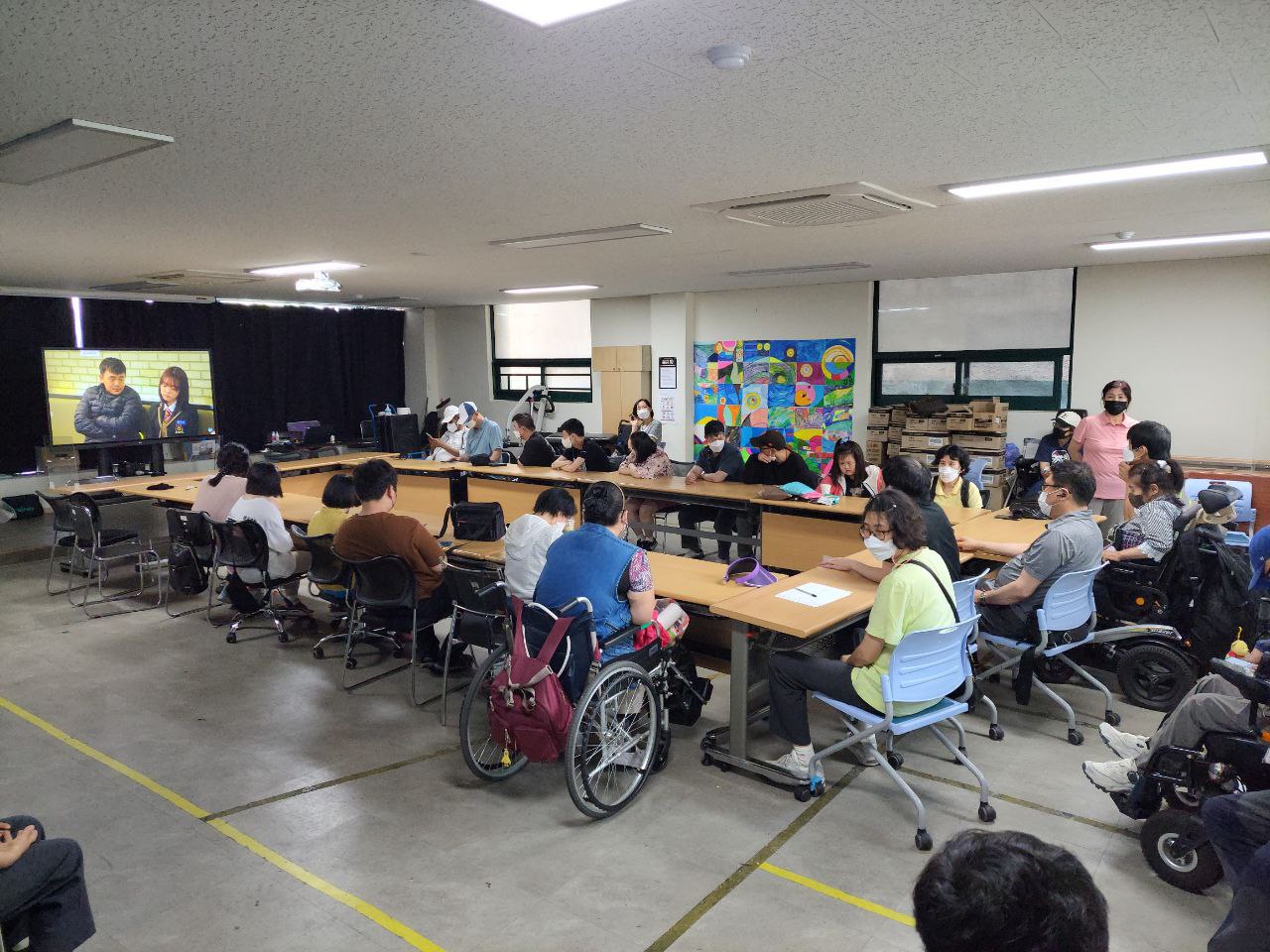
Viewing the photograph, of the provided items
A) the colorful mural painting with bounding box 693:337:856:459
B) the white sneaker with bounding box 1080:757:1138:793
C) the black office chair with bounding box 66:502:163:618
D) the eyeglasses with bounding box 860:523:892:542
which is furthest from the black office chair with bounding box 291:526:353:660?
the colorful mural painting with bounding box 693:337:856:459

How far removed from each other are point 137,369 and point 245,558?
6.17 meters

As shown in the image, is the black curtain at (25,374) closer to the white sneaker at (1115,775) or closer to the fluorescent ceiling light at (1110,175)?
the fluorescent ceiling light at (1110,175)

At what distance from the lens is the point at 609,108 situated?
2.66 m

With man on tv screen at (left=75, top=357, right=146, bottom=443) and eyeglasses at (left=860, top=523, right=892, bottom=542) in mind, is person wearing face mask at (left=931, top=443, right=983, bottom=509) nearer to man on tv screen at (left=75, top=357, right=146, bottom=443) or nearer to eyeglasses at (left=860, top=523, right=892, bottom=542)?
eyeglasses at (left=860, top=523, right=892, bottom=542)

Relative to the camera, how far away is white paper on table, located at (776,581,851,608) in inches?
136

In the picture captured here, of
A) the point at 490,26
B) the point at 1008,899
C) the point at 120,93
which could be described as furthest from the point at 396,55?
the point at 1008,899

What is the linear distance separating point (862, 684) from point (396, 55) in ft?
8.57

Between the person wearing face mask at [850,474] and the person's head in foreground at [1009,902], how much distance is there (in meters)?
5.27

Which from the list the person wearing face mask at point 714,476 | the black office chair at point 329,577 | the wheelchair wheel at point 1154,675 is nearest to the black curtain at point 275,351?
the black office chair at point 329,577

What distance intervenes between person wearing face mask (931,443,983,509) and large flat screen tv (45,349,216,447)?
923cm

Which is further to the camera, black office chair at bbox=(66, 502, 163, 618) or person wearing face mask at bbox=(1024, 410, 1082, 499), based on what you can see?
person wearing face mask at bbox=(1024, 410, 1082, 499)

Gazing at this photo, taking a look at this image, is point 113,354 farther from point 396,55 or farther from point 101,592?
point 396,55

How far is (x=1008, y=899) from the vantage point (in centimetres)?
95

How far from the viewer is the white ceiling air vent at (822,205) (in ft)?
13.0
